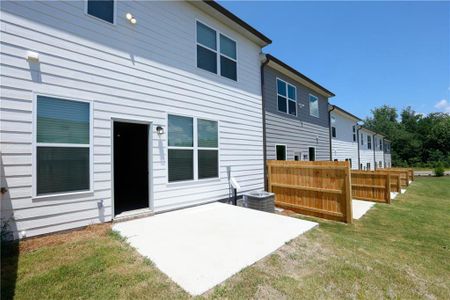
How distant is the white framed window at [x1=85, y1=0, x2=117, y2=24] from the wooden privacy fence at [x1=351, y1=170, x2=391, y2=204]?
11.3 metres

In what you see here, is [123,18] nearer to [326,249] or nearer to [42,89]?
[42,89]

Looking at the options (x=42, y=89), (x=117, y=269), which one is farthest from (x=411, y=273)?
(x=42, y=89)

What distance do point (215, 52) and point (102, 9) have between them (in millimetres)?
3302

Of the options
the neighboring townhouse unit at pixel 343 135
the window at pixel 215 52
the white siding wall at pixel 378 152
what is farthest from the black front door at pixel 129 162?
the white siding wall at pixel 378 152

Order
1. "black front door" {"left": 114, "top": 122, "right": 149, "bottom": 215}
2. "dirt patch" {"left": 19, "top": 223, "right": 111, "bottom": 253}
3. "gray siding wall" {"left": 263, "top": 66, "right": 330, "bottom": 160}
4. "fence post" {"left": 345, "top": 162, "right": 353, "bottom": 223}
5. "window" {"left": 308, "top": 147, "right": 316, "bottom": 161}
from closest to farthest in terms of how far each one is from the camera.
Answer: "dirt patch" {"left": 19, "top": 223, "right": 111, "bottom": 253} < "fence post" {"left": 345, "top": 162, "right": 353, "bottom": 223} < "black front door" {"left": 114, "top": 122, "right": 149, "bottom": 215} < "gray siding wall" {"left": 263, "top": 66, "right": 330, "bottom": 160} < "window" {"left": 308, "top": 147, "right": 316, "bottom": 161}

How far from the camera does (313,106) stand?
42.2 ft

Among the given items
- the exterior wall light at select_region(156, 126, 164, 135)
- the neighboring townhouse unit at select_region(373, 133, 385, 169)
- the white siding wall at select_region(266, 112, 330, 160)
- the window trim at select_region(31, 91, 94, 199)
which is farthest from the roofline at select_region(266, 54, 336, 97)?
the neighboring townhouse unit at select_region(373, 133, 385, 169)

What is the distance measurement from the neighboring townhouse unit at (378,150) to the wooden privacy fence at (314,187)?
2537 centimetres

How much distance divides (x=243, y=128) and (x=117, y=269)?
5.91 meters

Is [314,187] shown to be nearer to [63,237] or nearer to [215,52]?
[215,52]

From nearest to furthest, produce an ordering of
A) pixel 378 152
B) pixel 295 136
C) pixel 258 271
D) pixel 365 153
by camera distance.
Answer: pixel 258 271 → pixel 295 136 → pixel 365 153 → pixel 378 152

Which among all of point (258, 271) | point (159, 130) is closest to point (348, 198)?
point (258, 271)

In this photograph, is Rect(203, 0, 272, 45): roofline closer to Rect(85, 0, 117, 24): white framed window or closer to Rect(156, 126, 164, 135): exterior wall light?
Rect(85, 0, 117, 24): white framed window

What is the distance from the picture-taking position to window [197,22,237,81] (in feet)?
21.1
